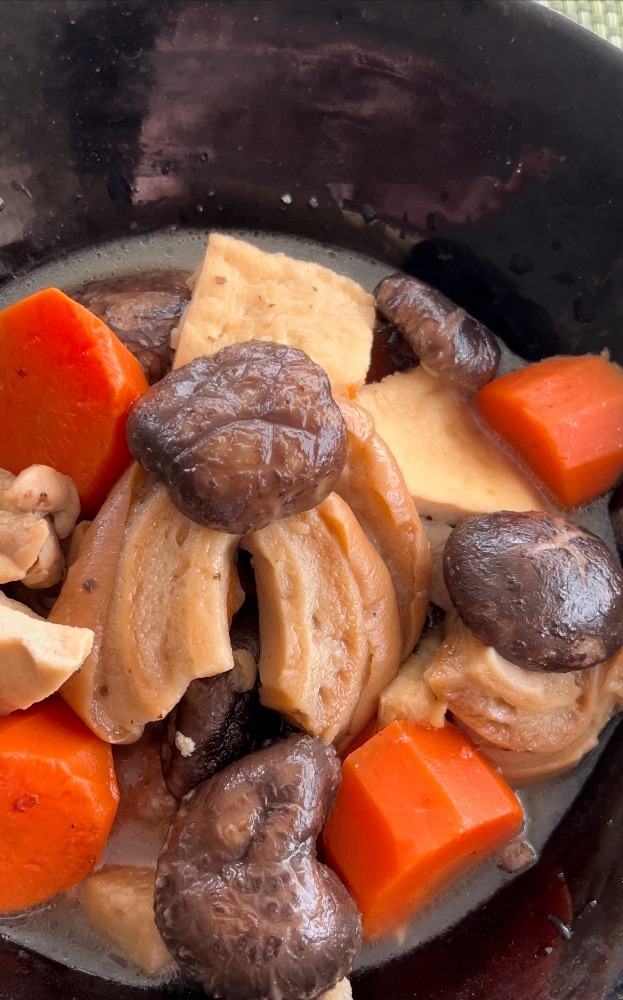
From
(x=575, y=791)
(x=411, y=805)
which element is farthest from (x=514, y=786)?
(x=411, y=805)

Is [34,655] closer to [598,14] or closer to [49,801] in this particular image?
[49,801]

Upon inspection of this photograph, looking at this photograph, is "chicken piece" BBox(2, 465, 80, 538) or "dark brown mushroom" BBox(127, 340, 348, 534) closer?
"dark brown mushroom" BBox(127, 340, 348, 534)

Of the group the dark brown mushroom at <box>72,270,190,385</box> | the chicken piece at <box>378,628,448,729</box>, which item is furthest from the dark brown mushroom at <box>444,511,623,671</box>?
the dark brown mushroom at <box>72,270,190,385</box>

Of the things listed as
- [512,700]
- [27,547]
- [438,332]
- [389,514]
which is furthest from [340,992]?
[438,332]

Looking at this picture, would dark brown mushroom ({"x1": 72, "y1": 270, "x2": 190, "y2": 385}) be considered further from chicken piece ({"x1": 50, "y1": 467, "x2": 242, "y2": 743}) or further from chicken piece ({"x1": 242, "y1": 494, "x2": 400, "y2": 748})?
chicken piece ({"x1": 242, "y1": 494, "x2": 400, "y2": 748})

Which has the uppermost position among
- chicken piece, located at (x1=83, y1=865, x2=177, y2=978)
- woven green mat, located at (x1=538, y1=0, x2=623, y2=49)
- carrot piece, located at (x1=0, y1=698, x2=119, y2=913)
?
woven green mat, located at (x1=538, y1=0, x2=623, y2=49)

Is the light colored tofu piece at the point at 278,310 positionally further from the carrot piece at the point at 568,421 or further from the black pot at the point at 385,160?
the carrot piece at the point at 568,421

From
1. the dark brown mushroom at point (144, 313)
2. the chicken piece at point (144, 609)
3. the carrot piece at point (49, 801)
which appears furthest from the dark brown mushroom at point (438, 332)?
the carrot piece at point (49, 801)
